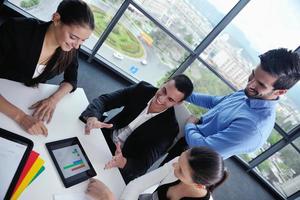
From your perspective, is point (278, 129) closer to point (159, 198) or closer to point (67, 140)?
point (159, 198)

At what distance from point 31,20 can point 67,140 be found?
723 mm

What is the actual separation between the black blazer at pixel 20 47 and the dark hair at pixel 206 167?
1066 mm

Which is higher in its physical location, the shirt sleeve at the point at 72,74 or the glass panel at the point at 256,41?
the glass panel at the point at 256,41

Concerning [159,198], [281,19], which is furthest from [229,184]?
[159,198]

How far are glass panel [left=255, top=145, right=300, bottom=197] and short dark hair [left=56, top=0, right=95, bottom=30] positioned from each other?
3.38 meters

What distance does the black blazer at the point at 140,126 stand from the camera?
1832 millimetres

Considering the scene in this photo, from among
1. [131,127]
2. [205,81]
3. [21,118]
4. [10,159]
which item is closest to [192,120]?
[131,127]

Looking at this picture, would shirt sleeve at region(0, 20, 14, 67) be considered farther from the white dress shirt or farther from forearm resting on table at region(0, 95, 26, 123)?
the white dress shirt

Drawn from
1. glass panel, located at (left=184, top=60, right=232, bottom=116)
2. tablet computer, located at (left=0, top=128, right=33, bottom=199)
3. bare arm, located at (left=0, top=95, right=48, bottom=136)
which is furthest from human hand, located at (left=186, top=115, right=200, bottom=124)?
glass panel, located at (left=184, top=60, right=232, bottom=116)

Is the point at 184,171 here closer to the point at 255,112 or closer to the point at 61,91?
the point at 255,112

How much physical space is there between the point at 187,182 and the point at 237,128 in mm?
542

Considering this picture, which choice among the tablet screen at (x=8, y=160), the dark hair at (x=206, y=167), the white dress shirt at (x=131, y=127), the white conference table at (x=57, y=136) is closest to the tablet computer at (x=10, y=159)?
the tablet screen at (x=8, y=160)

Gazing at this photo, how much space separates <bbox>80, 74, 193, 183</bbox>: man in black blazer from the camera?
1.85 metres

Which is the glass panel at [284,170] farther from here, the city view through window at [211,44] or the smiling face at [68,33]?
the smiling face at [68,33]
